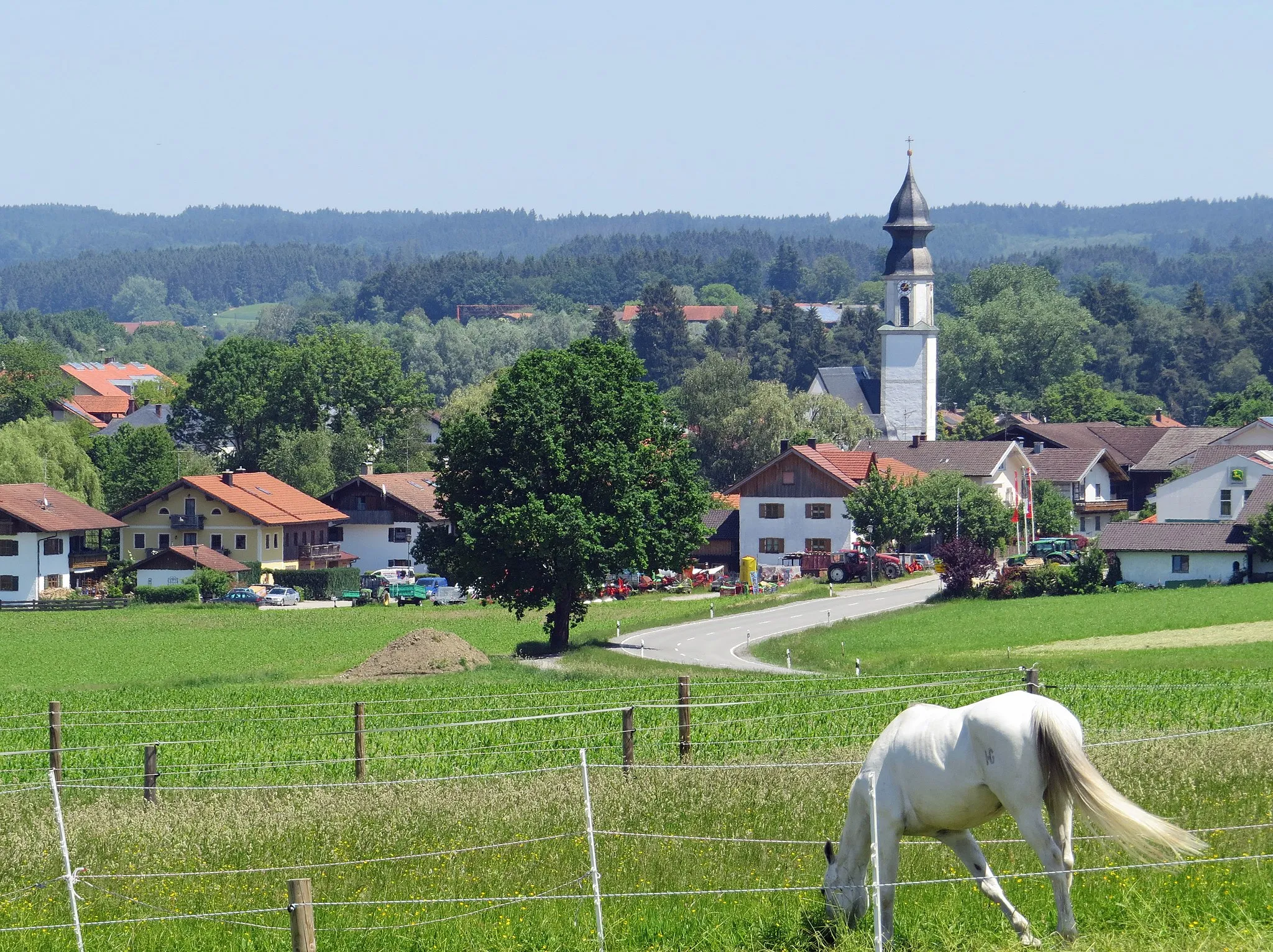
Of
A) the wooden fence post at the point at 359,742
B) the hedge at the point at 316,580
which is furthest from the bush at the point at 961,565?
the wooden fence post at the point at 359,742

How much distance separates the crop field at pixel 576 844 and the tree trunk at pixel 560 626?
879 inches

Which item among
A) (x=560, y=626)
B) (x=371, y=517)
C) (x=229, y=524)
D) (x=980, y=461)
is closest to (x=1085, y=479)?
(x=980, y=461)

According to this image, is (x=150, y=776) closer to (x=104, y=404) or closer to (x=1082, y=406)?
(x=1082, y=406)

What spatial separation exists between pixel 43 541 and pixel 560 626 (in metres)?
44.8

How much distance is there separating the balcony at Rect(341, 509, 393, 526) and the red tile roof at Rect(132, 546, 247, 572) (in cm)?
871

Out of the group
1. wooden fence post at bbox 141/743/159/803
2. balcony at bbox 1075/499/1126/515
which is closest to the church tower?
balcony at bbox 1075/499/1126/515

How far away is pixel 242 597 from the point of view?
264 feet

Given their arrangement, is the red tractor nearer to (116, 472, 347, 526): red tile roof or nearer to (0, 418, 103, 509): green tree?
(116, 472, 347, 526): red tile roof

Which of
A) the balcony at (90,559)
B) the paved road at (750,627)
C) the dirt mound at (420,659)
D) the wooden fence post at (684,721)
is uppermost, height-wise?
the wooden fence post at (684,721)

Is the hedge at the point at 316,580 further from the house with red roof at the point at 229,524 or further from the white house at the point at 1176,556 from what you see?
the white house at the point at 1176,556

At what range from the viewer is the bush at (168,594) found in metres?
82.6

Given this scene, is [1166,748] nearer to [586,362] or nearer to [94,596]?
[586,362]

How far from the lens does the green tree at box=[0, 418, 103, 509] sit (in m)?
103

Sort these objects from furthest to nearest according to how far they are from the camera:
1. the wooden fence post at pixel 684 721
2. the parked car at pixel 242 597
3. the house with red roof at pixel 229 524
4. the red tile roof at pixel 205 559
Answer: the house with red roof at pixel 229 524, the red tile roof at pixel 205 559, the parked car at pixel 242 597, the wooden fence post at pixel 684 721
